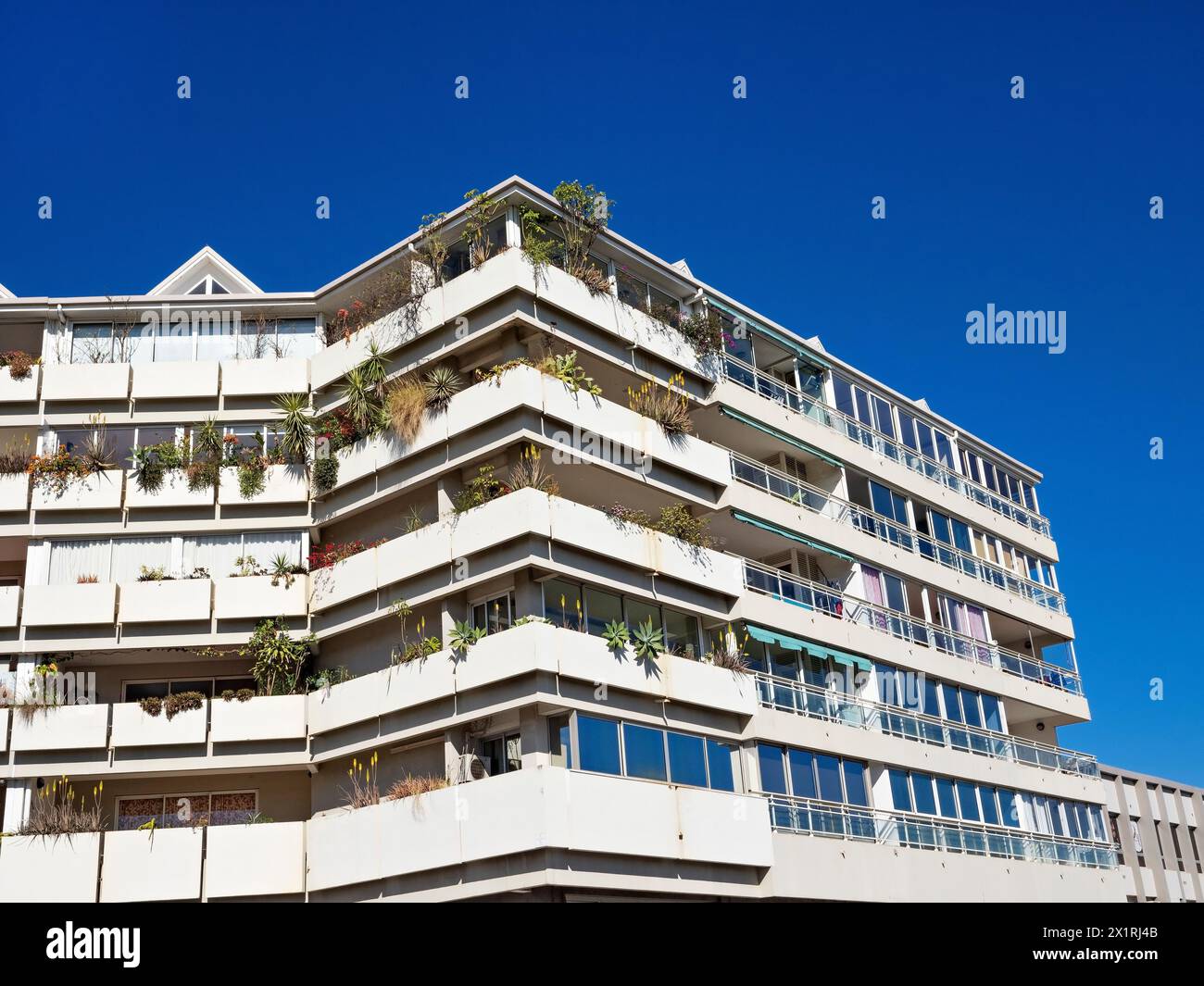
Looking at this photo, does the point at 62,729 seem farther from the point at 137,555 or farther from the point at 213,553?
the point at 213,553

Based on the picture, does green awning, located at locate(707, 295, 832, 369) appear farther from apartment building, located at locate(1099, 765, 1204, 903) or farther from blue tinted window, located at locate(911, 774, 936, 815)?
apartment building, located at locate(1099, 765, 1204, 903)

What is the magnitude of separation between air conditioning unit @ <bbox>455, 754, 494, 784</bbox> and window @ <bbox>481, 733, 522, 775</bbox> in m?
0.24

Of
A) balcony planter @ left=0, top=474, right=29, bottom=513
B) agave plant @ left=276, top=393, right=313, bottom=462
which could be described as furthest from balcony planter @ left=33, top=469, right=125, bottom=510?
agave plant @ left=276, top=393, right=313, bottom=462

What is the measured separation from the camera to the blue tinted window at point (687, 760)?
1056 inches

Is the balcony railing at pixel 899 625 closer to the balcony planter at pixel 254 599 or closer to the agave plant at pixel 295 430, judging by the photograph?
the balcony planter at pixel 254 599

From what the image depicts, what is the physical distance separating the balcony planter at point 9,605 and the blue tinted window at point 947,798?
2212 cm

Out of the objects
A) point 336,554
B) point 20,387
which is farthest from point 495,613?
point 20,387

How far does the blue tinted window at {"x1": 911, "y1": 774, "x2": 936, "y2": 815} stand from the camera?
107 ft

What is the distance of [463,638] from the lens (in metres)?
25.8

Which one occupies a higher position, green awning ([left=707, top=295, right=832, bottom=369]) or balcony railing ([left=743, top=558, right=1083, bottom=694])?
green awning ([left=707, top=295, right=832, bottom=369])
